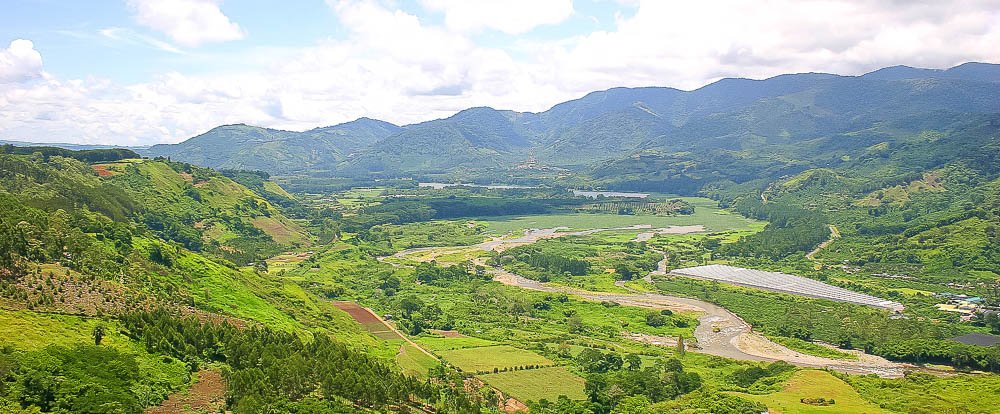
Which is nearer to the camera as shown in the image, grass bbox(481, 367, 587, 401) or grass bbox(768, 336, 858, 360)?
grass bbox(481, 367, 587, 401)

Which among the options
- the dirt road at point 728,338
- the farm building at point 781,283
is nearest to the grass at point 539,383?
the dirt road at point 728,338

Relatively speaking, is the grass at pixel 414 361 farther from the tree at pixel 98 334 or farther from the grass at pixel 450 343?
the tree at pixel 98 334

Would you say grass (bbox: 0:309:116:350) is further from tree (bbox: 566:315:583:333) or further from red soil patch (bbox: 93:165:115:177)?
red soil patch (bbox: 93:165:115:177)

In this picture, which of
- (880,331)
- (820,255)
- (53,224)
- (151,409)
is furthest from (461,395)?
(820,255)

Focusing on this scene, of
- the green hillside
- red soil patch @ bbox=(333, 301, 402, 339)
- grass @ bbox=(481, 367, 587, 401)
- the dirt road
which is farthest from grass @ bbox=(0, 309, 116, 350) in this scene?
the dirt road

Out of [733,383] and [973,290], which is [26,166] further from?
[973,290]

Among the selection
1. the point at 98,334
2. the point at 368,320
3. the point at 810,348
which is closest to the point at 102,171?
the point at 368,320
